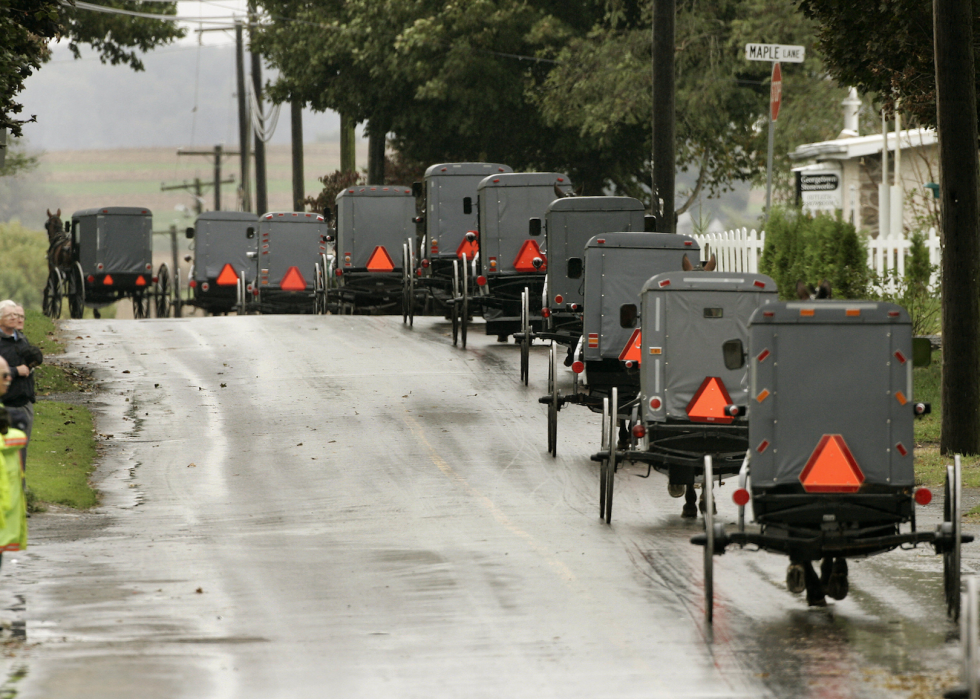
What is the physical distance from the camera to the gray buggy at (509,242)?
85.6 ft

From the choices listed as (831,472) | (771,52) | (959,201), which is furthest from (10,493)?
(771,52)

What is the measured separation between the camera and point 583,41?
128 ft

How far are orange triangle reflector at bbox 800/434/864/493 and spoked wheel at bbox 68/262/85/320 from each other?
31.6m

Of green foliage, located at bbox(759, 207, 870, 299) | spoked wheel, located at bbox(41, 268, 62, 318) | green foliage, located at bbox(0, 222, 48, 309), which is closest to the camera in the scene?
green foliage, located at bbox(759, 207, 870, 299)

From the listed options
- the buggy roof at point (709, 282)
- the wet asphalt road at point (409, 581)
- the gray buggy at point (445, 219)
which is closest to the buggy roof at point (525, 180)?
the gray buggy at point (445, 219)

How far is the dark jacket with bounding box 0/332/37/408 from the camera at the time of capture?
1327cm

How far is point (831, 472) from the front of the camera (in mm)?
10219

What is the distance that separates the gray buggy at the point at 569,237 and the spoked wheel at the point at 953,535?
37.9ft

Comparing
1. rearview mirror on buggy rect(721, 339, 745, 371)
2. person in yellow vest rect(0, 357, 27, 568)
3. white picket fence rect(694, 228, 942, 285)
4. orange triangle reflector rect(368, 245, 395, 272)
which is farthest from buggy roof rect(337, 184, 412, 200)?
rearview mirror on buggy rect(721, 339, 745, 371)

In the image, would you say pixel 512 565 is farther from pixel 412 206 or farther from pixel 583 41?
pixel 583 41

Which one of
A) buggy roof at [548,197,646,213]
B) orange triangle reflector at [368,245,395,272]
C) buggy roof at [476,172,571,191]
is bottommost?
orange triangle reflector at [368,245,395,272]

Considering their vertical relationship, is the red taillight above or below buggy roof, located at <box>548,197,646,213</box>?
below

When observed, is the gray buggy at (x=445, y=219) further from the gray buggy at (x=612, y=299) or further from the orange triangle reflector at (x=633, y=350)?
the orange triangle reflector at (x=633, y=350)

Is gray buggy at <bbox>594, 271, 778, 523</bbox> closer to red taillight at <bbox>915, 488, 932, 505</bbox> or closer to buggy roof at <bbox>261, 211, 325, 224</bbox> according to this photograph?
red taillight at <bbox>915, 488, 932, 505</bbox>
